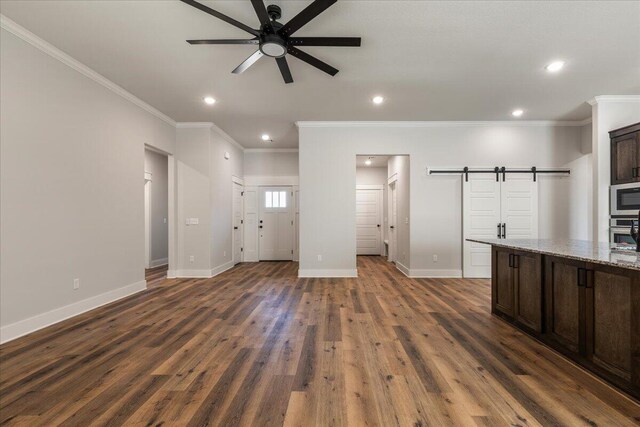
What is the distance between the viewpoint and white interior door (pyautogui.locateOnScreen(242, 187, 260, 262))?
7.16 meters

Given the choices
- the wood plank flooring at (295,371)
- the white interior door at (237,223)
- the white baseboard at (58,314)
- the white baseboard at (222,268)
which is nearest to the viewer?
the wood plank flooring at (295,371)

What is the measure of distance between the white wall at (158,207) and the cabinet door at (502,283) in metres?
6.65

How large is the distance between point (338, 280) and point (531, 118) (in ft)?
14.9

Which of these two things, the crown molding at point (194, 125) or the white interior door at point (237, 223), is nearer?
the crown molding at point (194, 125)

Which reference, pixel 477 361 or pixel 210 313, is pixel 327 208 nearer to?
pixel 210 313

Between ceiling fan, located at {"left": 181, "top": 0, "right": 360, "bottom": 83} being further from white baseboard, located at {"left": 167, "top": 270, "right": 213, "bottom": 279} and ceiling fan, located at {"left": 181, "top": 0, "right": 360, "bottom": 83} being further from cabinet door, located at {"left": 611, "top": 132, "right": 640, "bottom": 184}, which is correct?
cabinet door, located at {"left": 611, "top": 132, "right": 640, "bottom": 184}

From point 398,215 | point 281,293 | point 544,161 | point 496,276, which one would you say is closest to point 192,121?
point 281,293

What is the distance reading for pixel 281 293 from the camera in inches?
161

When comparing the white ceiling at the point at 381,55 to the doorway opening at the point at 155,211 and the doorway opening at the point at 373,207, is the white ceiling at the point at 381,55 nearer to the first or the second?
the doorway opening at the point at 155,211

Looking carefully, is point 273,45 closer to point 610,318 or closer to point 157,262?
point 610,318

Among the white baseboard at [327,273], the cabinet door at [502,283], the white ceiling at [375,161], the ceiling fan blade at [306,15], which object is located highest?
the ceiling fan blade at [306,15]

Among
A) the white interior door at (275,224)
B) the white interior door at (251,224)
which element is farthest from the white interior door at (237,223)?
the white interior door at (275,224)

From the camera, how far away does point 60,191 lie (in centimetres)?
300

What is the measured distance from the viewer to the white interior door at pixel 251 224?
7.16 m
